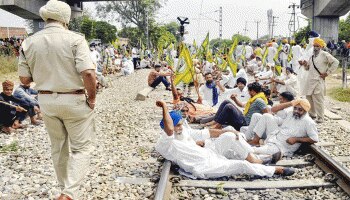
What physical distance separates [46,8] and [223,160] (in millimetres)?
2605

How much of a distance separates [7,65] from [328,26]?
749 inches

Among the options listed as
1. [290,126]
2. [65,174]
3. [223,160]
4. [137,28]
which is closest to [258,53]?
[290,126]

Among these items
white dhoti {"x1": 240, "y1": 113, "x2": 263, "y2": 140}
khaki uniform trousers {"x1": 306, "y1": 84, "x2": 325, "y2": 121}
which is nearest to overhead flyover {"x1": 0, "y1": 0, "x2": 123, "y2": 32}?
khaki uniform trousers {"x1": 306, "y1": 84, "x2": 325, "y2": 121}

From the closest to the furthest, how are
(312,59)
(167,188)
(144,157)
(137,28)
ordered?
(167,188), (144,157), (312,59), (137,28)

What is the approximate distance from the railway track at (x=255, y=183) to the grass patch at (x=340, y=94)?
750 centimetres

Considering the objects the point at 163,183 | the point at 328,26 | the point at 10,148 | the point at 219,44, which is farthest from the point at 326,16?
the point at 163,183

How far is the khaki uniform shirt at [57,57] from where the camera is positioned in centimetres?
319

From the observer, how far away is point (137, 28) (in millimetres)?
62312

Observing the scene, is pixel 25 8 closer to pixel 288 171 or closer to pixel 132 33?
pixel 288 171

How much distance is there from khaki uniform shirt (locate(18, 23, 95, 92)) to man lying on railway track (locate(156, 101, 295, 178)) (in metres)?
1.44

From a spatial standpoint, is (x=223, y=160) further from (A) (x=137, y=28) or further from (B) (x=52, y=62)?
(A) (x=137, y=28)

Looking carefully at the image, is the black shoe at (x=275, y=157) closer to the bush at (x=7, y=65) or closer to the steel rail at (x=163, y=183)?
the steel rail at (x=163, y=183)

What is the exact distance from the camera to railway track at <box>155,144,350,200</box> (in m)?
4.09

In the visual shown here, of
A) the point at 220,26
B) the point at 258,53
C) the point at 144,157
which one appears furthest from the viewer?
the point at 220,26
